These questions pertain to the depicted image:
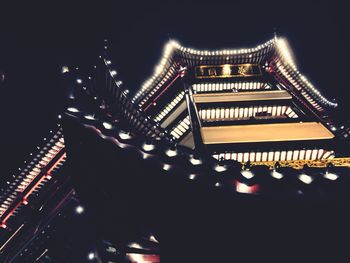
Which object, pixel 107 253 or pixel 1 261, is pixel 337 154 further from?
pixel 1 261

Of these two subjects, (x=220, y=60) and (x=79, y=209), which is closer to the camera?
(x=79, y=209)

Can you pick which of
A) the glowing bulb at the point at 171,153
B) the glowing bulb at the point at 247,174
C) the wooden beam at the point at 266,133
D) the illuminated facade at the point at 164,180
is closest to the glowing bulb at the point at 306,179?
the illuminated facade at the point at 164,180

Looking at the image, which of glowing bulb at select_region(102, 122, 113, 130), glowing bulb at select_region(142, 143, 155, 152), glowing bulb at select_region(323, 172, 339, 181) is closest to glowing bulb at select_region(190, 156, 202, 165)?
glowing bulb at select_region(142, 143, 155, 152)

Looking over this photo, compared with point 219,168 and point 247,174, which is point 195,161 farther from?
point 247,174

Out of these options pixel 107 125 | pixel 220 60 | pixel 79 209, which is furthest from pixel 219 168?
pixel 220 60

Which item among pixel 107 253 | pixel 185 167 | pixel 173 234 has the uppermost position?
pixel 185 167

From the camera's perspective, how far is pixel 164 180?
21.3 ft

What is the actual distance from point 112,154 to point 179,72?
1514 centimetres

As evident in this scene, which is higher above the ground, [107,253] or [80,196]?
[80,196]

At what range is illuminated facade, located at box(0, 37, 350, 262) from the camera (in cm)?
582

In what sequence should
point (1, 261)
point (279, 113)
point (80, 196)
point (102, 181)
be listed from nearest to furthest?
point (102, 181), point (80, 196), point (1, 261), point (279, 113)

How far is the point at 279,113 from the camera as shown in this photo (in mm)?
15289

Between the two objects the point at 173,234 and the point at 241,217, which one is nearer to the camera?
the point at 241,217

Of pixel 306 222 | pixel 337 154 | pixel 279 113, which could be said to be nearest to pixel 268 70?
pixel 279 113
